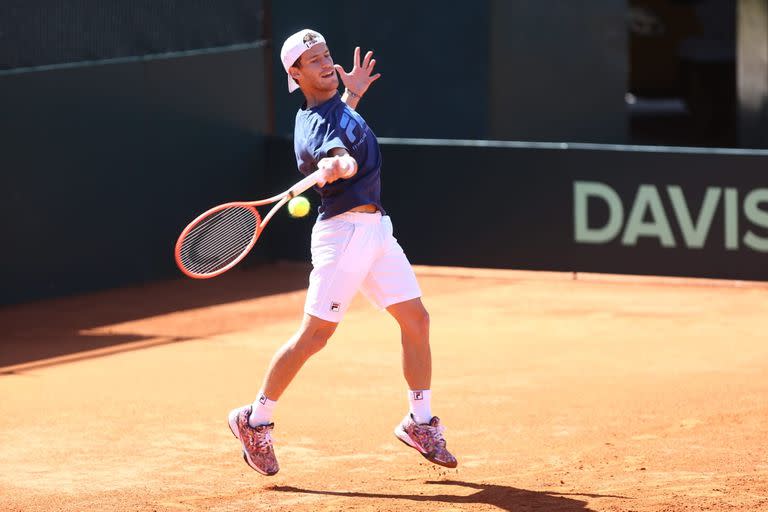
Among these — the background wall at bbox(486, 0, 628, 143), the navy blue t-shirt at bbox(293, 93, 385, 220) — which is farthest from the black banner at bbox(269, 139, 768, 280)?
the navy blue t-shirt at bbox(293, 93, 385, 220)

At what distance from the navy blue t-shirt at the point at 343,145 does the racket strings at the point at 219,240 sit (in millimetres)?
436

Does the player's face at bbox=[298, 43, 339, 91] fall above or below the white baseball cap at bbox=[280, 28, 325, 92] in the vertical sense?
below

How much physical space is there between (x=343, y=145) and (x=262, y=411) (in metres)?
1.27

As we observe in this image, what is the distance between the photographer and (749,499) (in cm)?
616

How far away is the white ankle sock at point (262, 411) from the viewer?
6.57 meters

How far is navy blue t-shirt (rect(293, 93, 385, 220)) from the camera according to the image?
640 cm

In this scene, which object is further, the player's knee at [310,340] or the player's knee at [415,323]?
the player's knee at [415,323]

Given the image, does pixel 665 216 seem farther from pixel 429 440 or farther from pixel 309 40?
pixel 309 40

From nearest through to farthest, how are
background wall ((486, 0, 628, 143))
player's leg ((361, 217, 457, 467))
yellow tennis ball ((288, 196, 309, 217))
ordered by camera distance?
yellow tennis ball ((288, 196, 309, 217)), player's leg ((361, 217, 457, 467)), background wall ((486, 0, 628, 143))

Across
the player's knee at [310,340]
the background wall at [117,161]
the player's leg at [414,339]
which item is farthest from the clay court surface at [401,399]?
the player's knee at [310,340]

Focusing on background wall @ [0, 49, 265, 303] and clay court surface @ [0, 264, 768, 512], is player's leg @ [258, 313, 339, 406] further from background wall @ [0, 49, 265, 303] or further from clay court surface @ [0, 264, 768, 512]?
background wall @ [0, 49, 265, 303]

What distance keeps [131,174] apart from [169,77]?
1002 mm

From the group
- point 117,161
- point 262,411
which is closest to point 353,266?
point 262,411

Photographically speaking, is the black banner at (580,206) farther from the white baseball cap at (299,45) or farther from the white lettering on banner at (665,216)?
the white baseball cap at (299,45)
